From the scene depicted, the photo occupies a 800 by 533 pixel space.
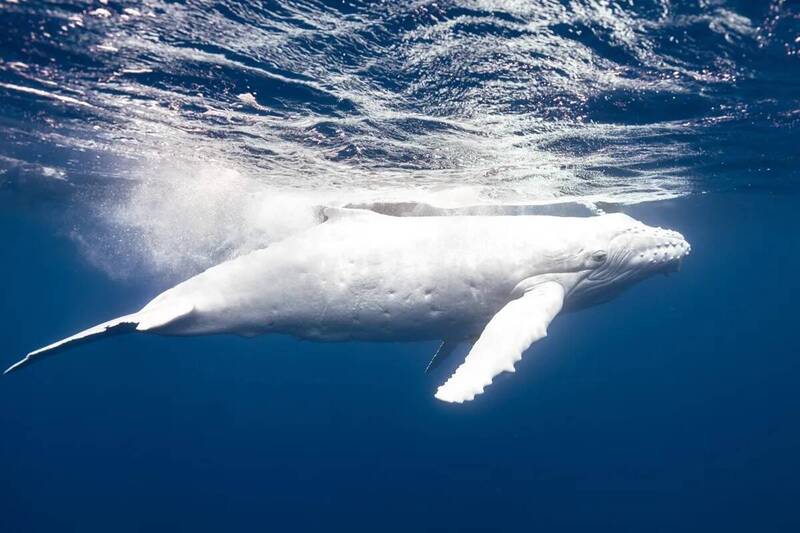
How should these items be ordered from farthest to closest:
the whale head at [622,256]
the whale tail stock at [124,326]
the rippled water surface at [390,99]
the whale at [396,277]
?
the whale head at [622,256]
the whale at [396,277]
the rippled water surface at [390,99]
the whale tail stock at [124,326]

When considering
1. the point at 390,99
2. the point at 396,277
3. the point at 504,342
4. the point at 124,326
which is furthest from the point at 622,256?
the point at 124,326

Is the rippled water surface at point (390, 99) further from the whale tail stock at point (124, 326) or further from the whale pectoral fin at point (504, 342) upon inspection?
the whale tail stock at point (124, 326)

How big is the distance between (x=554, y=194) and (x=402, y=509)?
26598 mm

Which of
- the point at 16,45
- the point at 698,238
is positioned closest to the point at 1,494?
the point at 16,45

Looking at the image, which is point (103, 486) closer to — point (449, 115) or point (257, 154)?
point (257, 154)

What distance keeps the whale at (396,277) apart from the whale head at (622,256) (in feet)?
0.07

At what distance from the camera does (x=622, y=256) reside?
765 centimetres

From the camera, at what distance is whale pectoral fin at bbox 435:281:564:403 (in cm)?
493

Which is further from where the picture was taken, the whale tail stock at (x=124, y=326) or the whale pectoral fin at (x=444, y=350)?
the whale pectoral fin at (x=444, y=350)

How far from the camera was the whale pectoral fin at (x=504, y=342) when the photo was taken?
493cm

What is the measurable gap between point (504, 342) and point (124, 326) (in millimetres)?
5055

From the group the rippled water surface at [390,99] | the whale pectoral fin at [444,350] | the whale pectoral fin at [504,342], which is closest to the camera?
the whale pectoral fin at [504,342]

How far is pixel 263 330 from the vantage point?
25.1ft

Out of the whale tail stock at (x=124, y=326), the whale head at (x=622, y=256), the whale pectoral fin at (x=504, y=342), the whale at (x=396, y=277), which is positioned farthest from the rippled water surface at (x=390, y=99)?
the whale tail stock at (x=124, y=326)
